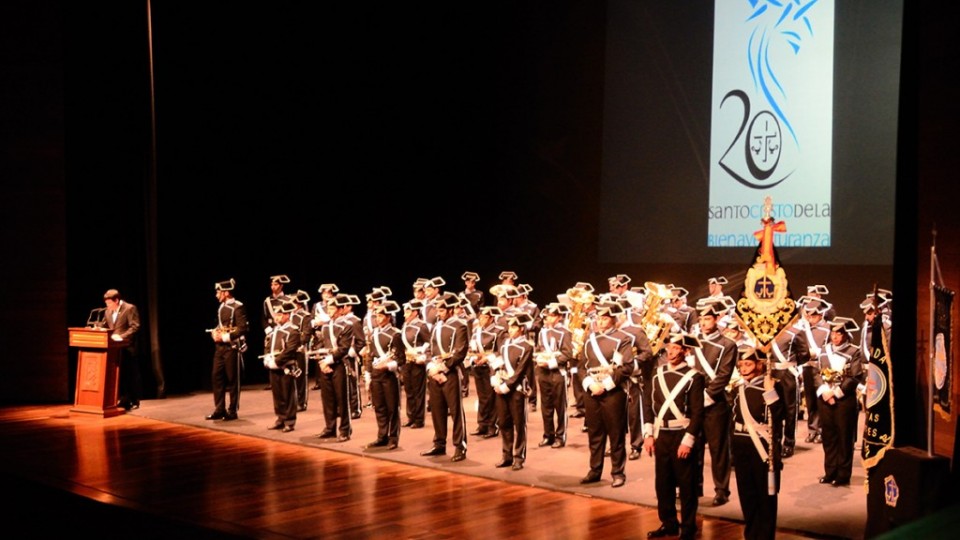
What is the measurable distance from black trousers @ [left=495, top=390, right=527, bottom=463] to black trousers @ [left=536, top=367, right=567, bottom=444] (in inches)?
37.8

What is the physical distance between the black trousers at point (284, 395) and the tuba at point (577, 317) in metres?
3.44

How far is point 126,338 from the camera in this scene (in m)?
13.4

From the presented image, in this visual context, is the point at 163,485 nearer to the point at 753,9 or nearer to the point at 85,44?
the point at 85,44

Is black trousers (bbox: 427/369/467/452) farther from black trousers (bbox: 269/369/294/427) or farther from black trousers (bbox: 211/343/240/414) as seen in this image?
black trousers (bbox: 211/343/240/414)

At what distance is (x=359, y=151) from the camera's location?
17438 millimetres

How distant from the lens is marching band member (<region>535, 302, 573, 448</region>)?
10.7 m

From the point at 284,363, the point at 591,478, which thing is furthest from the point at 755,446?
the point at 284,363

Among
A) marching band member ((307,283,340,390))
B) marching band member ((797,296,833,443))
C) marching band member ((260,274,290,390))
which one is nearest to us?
marching band member ((797,296,833,443))

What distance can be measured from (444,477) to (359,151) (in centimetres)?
921

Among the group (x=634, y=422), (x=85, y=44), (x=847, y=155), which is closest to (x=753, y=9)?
(x=847, y=155)

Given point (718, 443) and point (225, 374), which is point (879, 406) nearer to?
point (718, 443)

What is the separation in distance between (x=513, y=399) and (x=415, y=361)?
151 cm

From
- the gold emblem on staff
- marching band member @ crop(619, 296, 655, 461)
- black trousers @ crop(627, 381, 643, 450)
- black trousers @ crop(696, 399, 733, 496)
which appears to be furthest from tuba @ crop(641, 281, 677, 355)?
the gold emblem on staff

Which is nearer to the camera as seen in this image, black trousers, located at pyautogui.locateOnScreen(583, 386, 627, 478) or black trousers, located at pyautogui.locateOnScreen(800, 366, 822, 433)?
black trousers, located at pyautogui.locateOnScreen(583, 386, 627, 478)
